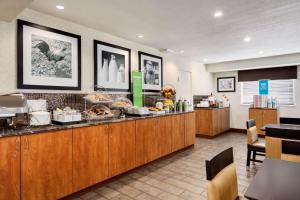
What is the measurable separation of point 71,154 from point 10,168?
2.13 ft

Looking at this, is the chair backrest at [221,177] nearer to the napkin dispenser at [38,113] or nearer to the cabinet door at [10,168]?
the cabinet door at [10,168]

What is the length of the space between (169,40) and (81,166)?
3016mm

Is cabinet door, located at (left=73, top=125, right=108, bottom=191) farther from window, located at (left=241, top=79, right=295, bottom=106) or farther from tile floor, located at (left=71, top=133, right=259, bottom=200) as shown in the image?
window, located at (left=241, top=79, right=295, bottom=106)

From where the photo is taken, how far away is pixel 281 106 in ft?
21.3

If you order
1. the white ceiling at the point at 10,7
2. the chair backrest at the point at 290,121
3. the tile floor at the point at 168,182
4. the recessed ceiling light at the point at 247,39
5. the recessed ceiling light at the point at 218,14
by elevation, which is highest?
the recessed ceiling light at the point at 247,39

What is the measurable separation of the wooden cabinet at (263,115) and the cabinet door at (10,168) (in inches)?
245

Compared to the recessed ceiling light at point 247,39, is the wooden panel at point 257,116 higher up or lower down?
lower down

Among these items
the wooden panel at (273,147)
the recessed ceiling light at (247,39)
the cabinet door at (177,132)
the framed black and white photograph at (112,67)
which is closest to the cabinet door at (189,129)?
the cabinet door at (177,132)

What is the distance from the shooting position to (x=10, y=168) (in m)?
1.99

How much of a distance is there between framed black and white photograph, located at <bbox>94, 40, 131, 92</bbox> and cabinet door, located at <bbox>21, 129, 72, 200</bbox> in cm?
137

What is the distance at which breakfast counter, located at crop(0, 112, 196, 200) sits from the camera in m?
2.03

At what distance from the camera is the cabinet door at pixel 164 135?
3.87 metres

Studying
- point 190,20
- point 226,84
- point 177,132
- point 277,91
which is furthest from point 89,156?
point 277,91

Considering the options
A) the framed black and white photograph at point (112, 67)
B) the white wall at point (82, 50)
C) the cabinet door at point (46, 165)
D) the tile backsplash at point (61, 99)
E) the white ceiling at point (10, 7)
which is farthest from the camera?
the framed black and white photograph at point (112, 67)
